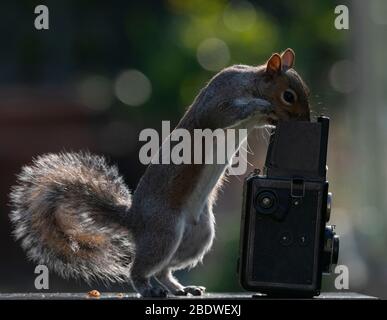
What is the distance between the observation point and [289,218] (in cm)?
362

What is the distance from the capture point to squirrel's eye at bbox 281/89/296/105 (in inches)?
168

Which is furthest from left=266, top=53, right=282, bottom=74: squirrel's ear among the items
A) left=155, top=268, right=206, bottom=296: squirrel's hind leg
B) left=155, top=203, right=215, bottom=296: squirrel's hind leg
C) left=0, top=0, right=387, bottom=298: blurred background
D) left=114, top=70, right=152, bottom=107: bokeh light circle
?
left=114, top=70, right=152, bottom=107: bokeh light circle

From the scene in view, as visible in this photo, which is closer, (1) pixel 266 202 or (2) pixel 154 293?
(1) pixel 266 202

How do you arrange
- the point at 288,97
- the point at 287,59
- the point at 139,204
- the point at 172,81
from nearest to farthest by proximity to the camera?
the point at 139,204, the point at 288,97, the point at 287,59, the point at 172,81

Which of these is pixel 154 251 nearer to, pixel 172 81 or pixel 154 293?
pixel 154 293

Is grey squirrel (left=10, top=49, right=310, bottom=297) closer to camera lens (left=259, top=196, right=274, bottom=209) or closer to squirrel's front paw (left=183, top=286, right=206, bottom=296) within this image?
squirrel's front paw (left=183, top=286, right=206, bottom=296)

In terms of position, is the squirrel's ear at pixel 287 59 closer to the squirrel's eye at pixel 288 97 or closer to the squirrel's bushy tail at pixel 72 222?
the squirrel's eye at pixel 288 97

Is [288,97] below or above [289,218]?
above

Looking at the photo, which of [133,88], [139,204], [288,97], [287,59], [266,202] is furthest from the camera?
[133,88]

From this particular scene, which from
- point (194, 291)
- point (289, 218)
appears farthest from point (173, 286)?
point (289, 218)

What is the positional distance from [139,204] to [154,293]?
37 cm

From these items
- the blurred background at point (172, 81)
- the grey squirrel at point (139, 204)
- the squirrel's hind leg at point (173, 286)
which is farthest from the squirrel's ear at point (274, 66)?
the blurred background at point (172, 81)

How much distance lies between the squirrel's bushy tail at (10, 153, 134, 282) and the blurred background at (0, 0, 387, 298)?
448 cm

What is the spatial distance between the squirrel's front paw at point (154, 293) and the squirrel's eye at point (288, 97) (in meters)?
0.87
